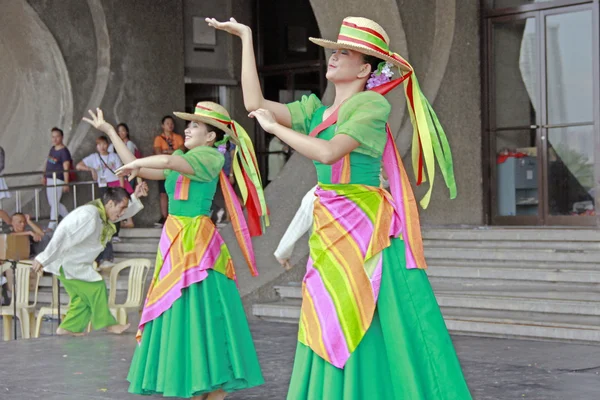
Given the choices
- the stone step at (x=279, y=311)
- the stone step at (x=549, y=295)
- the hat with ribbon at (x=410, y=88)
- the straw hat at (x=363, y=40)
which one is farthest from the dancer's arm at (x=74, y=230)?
the straw hat at (x=363, y=40)

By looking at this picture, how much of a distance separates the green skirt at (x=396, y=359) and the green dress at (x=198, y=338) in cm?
197

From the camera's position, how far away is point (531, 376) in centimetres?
746

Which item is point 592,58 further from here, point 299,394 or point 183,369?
point 299,394

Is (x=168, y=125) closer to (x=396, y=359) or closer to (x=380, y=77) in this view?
(x=380, y=77)

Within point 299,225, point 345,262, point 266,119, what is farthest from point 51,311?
point 266,119

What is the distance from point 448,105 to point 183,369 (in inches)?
284

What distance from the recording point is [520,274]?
10.4 meters

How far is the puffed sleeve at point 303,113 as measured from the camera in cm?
487

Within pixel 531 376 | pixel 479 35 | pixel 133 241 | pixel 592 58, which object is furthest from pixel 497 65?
pixel 531 376

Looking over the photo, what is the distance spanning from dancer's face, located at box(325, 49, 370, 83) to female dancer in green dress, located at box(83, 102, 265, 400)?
1652 mm

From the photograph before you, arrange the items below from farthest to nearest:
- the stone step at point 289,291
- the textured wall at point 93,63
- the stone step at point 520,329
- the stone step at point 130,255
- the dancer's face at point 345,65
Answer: the textured wall at point 93,63 → the stone step at point 130,255 → the stone step at point 289,291 → the stone step at point 520,329 → the dancer's face at point 345,65

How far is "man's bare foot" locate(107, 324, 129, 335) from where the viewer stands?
1040cm

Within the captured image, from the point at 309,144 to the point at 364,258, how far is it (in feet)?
2.04

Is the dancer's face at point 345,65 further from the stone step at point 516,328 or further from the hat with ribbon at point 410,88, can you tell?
the stone step at point 516,328
